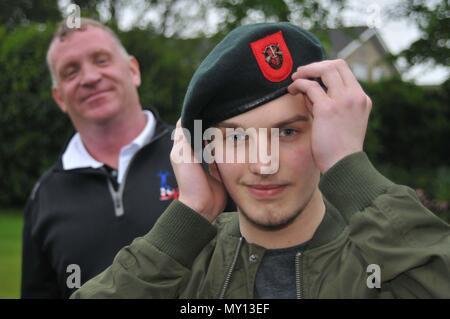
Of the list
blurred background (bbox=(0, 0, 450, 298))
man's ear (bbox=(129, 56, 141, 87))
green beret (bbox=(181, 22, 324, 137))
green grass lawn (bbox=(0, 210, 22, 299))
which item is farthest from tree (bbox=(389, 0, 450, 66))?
green beret (bbox=(181, 22, 324, 137))

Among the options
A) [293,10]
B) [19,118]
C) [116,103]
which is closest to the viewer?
[116,103]

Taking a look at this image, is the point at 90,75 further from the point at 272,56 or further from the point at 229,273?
the point at 229,273

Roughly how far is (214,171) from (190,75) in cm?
1124

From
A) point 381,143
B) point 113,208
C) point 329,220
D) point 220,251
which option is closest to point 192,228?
point 220,251

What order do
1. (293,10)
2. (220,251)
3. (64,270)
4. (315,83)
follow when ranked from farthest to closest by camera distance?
(293,10) < (64,270) < (220,251) < (315,83)

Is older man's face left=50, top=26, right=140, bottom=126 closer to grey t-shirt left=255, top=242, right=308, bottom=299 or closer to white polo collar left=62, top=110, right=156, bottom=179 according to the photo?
white polo collar left=62, top=110, right=156, bottom=179

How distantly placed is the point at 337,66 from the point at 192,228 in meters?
0.70

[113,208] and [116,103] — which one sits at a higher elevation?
[116,103]

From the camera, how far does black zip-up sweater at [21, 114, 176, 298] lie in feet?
10.9

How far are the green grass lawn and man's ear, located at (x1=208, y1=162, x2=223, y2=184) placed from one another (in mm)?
5781

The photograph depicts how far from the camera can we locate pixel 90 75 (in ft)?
11.8

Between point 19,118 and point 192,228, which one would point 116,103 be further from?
point 19,118

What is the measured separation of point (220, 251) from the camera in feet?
7.15

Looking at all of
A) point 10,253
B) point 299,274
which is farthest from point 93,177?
point 10,253
